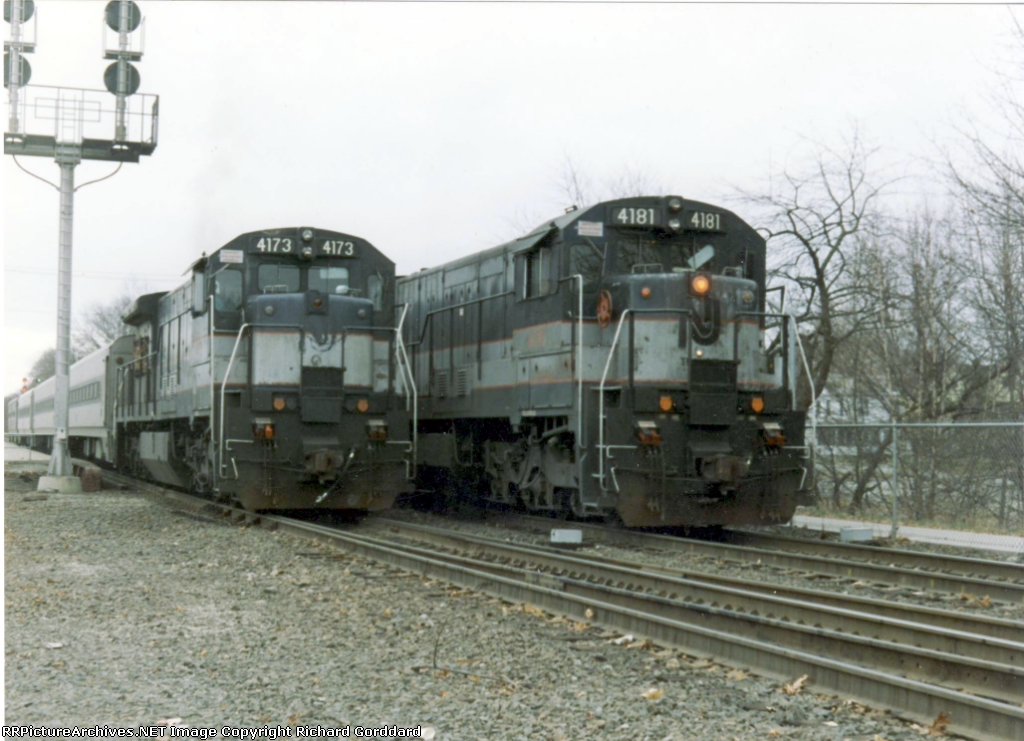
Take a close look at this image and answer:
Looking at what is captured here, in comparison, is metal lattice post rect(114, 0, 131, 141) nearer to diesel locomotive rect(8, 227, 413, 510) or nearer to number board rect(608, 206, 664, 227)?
diesel locomotive rect(8, 227, 413, 510)

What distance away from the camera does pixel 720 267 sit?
A: 1192 cm

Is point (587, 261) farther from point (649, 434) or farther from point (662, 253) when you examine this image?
point (649, 434)

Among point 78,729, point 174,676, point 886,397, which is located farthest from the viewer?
point 886,397

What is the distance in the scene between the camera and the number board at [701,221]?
11.7 metres

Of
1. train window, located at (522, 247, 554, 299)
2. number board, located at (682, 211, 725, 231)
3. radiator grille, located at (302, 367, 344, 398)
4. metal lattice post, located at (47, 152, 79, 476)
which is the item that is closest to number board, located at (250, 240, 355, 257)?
radiator grille, located at (302, 367, 344, 398)

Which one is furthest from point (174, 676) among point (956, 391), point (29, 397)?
point (29, 397)

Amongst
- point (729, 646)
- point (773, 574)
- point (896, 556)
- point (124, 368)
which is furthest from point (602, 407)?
point (124, 368)

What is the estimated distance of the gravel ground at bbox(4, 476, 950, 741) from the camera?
4730 millimetres

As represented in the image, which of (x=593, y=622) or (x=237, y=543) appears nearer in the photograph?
(x=593, y=622)

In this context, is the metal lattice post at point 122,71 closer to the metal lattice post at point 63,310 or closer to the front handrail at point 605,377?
the metal lattice post at point 63,310

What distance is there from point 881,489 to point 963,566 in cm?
579

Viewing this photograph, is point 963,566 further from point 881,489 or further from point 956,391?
point 956,391

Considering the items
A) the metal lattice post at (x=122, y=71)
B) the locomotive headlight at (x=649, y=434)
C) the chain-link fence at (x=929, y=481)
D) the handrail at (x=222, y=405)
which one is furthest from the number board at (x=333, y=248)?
the chain-link fence at (x=929, y=481)

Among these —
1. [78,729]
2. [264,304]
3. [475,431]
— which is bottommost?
[78,729]
